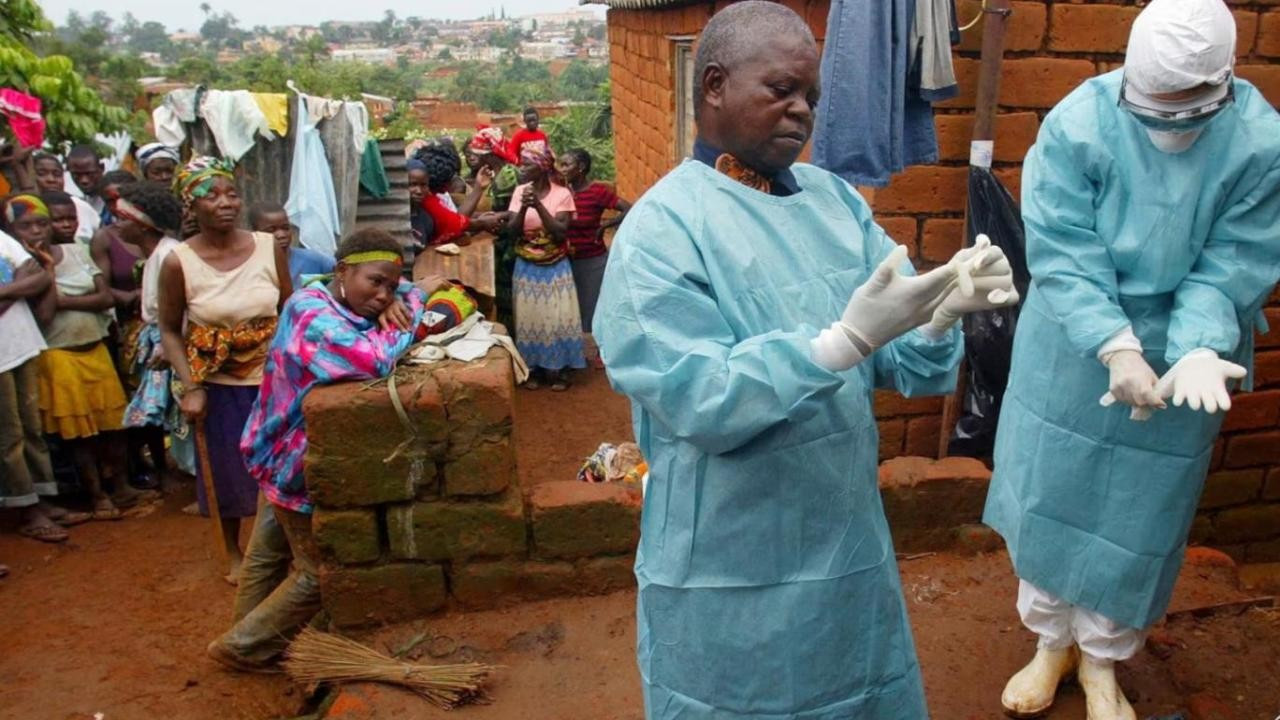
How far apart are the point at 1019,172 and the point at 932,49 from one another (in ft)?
2.71

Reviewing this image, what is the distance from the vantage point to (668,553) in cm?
194

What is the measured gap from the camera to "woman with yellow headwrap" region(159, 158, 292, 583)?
413 cm

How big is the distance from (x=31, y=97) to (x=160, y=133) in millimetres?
932

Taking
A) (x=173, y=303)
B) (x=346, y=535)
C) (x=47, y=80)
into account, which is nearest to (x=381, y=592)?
(x=346, y=535)

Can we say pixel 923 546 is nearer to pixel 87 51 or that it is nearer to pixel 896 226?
pixel 896 226

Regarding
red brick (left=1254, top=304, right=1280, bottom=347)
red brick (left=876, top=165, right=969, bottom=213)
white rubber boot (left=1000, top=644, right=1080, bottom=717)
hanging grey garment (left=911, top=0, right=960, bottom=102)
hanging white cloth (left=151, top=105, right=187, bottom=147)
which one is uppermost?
hanging grey garment (left=911, top=0, right=960, bottom=102)

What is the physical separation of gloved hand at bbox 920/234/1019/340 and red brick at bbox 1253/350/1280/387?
10.4ft

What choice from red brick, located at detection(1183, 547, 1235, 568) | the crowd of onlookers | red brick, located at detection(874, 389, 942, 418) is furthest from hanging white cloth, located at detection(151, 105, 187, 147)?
red brick, located at detection(1183, 547, 1235, 568)

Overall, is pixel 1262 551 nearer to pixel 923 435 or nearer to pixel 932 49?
pixel 923 435

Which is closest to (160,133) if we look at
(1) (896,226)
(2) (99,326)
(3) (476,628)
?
(2) (99,326)

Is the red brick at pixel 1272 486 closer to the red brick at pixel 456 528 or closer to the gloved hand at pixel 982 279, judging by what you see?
the red brick at pixel 456 528

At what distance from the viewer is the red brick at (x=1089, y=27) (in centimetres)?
393

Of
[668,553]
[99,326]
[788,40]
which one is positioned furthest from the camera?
[99,326]

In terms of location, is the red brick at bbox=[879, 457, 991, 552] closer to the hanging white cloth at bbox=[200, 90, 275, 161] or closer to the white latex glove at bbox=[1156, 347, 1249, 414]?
the white latex glove at bbox=[1156, 347, 1249, 414]
